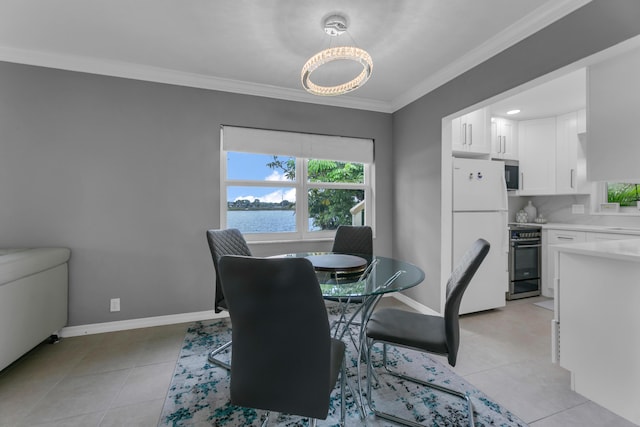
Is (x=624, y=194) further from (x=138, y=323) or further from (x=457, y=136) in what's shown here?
(x=138, y=323)

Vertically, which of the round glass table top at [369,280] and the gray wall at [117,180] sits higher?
the gray wall at [117,180]

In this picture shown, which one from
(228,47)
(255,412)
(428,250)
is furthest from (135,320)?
(428,250)

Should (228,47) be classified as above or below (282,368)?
above

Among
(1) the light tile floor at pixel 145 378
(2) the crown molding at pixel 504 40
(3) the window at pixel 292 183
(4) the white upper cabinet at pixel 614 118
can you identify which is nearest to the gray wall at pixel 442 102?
(2) the crown molding at pixel 504 40

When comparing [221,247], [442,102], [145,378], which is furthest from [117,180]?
[442,102]

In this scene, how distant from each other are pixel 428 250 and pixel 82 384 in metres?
3.20

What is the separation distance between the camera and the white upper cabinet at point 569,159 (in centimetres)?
369

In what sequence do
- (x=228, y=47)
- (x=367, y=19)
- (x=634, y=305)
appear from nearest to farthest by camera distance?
(x=634, y=305)
(x=367, y=19)
(x=228, y=47)

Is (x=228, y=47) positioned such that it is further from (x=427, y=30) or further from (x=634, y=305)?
(x=634, y=305)

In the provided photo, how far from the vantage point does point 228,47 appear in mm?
2473

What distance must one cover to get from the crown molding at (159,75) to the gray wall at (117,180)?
0.23ft

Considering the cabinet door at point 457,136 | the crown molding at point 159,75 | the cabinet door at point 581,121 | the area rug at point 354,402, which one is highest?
the crown molding at point 159,75

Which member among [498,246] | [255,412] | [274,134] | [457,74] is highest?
[457,74]

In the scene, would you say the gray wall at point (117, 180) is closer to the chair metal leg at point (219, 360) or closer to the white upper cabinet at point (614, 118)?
the chair metal leg at point (219, 360)
